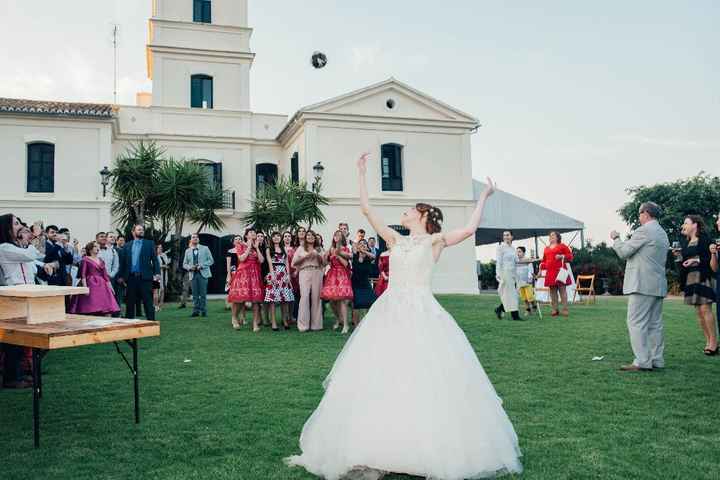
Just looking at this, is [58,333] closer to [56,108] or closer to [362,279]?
[362,279]

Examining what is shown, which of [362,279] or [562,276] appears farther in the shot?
[562,276]

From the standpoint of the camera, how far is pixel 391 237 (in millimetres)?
4598

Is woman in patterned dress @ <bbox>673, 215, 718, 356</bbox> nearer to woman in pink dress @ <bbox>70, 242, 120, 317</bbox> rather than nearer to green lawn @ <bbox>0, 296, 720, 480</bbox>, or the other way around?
green lawn @ <bbox>0, 296, 720, 480</bbox>

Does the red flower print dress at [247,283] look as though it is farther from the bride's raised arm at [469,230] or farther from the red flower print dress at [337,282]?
the bride's raised arm at [469,230]

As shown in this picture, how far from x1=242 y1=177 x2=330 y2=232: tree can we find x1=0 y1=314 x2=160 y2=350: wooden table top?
646 inches

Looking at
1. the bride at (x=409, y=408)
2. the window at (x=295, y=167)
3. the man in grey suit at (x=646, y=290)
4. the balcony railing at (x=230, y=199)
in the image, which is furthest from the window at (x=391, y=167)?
the bride at (x=409, y=408)

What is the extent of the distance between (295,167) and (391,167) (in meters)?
4.38

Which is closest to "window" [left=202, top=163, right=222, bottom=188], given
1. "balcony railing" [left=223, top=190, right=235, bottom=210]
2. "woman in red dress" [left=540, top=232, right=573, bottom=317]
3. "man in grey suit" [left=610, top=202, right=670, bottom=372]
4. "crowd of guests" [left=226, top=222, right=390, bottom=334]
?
"balcony railing" [left=223, top=190, right=235, bottom=210]

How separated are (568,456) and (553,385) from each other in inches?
95.2

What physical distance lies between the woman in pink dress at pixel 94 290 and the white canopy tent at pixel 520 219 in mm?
21177

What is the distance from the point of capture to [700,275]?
8344 mm

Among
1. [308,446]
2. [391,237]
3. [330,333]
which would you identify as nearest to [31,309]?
[308,446]

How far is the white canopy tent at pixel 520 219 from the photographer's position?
28984 millimetres

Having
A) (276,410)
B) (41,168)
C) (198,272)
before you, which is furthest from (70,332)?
→ (41,168)
